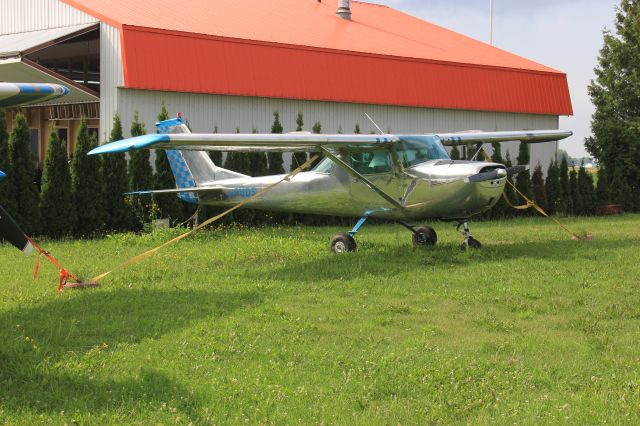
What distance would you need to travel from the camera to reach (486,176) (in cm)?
1265

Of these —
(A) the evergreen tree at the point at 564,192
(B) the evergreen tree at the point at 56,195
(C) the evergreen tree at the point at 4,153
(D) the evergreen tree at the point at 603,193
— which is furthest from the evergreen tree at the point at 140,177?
(D) the evergreen tree at the point at 603,193

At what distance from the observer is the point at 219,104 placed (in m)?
20.2

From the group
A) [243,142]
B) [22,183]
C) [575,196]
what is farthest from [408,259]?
[575,196]

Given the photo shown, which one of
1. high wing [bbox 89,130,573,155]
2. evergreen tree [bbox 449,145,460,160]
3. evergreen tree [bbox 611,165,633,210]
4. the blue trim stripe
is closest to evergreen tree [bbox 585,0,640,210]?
evergreen tree [bbox 611,165,633,210]

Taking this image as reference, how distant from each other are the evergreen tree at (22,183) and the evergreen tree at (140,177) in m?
2.17

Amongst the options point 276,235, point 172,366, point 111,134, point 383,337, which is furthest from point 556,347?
point 111,134

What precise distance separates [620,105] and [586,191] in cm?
832

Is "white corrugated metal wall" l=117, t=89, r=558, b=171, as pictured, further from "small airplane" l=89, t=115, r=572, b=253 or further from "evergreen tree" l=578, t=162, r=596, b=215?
"small airplane" l=89, t=115, r=572, b=253

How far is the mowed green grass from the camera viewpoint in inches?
225

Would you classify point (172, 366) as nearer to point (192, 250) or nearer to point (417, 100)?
point (192, 250)

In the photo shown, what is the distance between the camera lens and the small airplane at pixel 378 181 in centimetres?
1271

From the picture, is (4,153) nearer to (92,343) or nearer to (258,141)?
(258,141)

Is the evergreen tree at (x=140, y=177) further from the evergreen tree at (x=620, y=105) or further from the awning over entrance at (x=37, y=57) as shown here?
the evergreen tree at (x=620, y=105)

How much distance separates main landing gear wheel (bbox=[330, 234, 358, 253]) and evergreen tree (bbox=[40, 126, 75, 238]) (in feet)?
20.1
